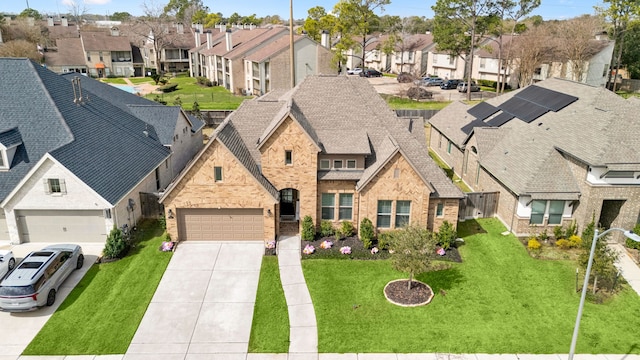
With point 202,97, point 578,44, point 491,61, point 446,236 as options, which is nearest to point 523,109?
point 446,236

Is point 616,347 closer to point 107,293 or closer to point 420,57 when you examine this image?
point 107,293

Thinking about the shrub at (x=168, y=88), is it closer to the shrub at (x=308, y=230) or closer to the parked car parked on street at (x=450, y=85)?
the parked car parked on street at (x=450, y=85)

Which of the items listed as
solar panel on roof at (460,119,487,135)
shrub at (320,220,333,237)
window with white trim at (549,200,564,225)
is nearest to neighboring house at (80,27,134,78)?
solar panel on roof at (460,119,487,135)

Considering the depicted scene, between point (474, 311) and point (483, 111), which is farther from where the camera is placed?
point (483, 111)

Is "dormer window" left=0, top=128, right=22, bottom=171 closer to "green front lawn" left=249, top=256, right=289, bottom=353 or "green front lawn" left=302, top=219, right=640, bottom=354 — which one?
"green front lawn" left=249, top=256, right=289, bottom=353

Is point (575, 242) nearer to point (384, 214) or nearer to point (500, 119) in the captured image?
point (384, 214)

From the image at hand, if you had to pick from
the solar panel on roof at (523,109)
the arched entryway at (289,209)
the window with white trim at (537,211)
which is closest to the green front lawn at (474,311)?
the window with white trim at (537,211)

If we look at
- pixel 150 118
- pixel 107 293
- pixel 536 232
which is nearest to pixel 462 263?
pixel 536 232
